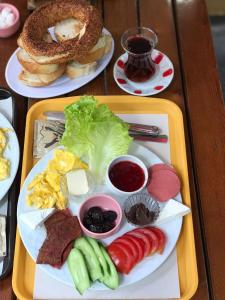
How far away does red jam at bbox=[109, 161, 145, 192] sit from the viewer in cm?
113

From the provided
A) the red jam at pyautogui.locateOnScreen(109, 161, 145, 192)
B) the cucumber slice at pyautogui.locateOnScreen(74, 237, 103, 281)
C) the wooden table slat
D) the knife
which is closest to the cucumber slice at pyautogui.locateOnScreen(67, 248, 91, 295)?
the cucumber slice at pyautogui.locateOnScreen(74, 237, 103, 281)

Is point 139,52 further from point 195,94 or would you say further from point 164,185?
point 164,185

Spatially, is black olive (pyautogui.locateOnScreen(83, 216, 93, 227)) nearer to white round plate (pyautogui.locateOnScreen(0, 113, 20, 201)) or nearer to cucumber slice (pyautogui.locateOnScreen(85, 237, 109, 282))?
cucumber slice (pyautogui.locateOnScreen(85, 237, 109, 282))

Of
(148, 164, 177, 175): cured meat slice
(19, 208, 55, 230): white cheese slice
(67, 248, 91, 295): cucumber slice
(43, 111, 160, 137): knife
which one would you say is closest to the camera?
(67, 248, 91, 295): cucumber slice

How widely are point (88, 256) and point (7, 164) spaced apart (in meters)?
0.39

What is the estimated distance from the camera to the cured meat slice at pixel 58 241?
3.36 ft

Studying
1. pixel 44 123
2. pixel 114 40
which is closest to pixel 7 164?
pixel 44 123

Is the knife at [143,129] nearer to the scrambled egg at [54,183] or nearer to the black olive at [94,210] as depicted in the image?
the scrambled egg at [54,183]

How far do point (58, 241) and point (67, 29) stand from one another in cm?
76

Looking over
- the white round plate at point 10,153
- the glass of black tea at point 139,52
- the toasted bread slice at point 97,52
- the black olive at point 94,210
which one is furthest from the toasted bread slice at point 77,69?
the black olive at point 94,210

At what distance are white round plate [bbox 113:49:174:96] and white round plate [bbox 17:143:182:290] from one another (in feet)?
0.84

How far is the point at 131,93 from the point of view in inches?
53.8

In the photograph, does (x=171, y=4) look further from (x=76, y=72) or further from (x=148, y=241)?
(x=148, y=241)

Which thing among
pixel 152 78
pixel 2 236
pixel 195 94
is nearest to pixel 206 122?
pixel 195 94
